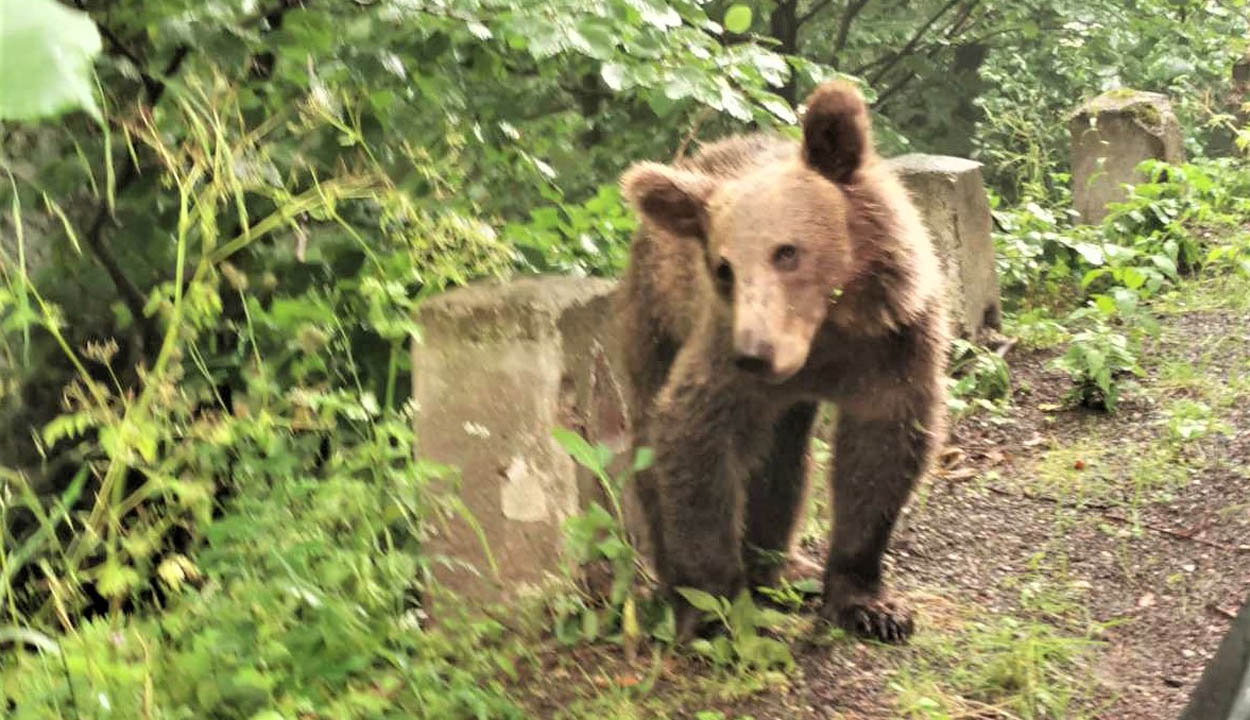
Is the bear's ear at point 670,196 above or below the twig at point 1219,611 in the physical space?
above

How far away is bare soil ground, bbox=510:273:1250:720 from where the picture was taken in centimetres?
236

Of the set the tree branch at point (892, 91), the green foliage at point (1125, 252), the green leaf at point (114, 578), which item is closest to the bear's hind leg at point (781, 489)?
the green leaf at point (114, 578)

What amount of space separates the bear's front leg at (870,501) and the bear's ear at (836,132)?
549 mm

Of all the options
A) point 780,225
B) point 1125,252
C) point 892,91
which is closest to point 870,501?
point 780,225

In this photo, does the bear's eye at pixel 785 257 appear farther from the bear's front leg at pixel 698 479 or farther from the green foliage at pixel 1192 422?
the green foliage at pixel 1192 422

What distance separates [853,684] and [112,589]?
1455 millimetres

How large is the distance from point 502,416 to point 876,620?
950mm

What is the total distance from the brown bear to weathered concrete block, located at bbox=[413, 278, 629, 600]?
0.21 meters

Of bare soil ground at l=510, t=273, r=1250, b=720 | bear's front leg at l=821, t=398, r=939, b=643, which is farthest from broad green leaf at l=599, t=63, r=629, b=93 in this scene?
bare soil ground at l=510, t=273, r=1250, b=720

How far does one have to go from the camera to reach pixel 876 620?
8.48ft

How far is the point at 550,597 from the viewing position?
8.80 ft

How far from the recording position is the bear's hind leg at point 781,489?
117 inches

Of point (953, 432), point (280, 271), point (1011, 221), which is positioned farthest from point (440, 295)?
point (1011, 221)

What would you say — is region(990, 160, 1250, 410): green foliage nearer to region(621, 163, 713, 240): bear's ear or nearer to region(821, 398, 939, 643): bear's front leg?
region(821, 398, 939, 643): bear's front leg
